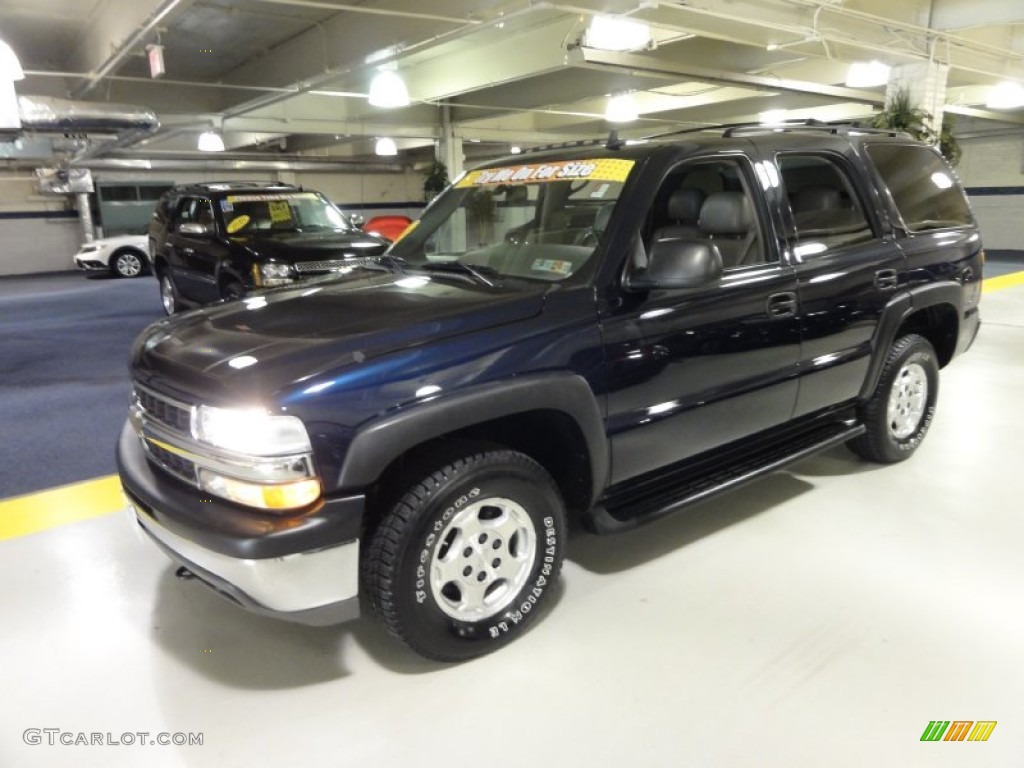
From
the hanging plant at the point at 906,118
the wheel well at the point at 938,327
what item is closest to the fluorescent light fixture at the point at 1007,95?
the hanging plant at the point at 906,118

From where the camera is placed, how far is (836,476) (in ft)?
12.7

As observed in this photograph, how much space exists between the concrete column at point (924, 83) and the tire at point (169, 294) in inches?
366

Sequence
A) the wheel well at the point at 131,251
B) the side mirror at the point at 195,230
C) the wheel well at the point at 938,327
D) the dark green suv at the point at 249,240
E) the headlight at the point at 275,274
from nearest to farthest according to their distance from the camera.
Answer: the wheel well at the point at 938,327, the headlight at the point at 275,274, the dark green suv at the point at 249,240, the side mirror at the point at 195,230, the wheel well at the point at 131,251

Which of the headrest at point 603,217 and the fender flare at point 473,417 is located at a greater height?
the headrest at point 603,217

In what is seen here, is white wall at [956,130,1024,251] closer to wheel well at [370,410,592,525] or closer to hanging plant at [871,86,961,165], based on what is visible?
hanging plant at [871,86,961,165]

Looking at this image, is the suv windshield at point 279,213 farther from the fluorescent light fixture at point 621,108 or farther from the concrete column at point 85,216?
the concrete column at point 85,216

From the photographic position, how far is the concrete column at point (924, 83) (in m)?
8.96

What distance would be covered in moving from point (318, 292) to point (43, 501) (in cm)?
223

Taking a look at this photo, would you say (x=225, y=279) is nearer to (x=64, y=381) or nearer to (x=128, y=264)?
(x=64, y=381)

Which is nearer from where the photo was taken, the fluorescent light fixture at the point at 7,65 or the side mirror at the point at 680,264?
the side mirror at the point at 680,264

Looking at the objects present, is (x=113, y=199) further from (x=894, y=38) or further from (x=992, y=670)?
(x=992, y=670)

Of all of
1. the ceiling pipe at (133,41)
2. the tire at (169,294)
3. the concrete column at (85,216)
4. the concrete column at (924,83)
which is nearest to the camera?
the ceiling pipe at (133,41)

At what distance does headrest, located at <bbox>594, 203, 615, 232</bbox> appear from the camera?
2648 mm

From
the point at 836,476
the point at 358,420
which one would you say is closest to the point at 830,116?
the point at 836,476
